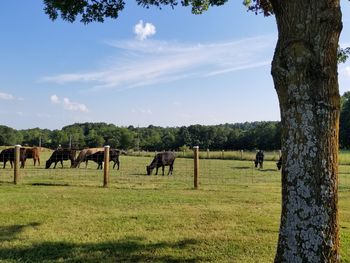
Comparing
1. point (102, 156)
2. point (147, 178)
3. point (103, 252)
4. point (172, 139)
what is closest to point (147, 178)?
point (147, 178)

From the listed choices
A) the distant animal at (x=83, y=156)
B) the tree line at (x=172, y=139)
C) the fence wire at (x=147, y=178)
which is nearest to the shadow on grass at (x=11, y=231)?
the fence wire at (x=147, y=178)

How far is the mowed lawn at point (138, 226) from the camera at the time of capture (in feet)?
22.7

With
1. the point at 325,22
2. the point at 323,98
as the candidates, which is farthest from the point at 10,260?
the point at 325,22

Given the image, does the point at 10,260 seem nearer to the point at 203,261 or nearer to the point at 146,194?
the point at 203,261

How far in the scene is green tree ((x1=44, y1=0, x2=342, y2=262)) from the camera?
466 cm

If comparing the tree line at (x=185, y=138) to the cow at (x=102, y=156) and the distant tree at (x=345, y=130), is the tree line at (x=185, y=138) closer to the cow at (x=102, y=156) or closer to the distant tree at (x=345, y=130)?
the distant tree at (x=345, y=130)

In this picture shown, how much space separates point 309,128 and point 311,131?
0.12 ft

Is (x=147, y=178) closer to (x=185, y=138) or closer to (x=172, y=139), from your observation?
(x=172, y=139)

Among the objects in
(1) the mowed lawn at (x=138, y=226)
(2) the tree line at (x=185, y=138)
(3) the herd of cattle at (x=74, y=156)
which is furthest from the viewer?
(2) the tree line at (x=185, y=138)

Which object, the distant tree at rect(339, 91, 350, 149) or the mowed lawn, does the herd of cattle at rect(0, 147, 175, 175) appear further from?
the distant tree at rect(339, 91, 350, 149)

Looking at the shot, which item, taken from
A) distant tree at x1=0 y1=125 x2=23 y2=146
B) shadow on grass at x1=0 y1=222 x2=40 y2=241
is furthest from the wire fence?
distant tree at x1=0 y1=125 x2=23 y2=146

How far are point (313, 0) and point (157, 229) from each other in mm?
5353

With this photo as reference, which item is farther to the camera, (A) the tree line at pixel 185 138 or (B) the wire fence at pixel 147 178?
(A) the tree line at pixel 185 138

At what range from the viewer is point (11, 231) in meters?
8.23
